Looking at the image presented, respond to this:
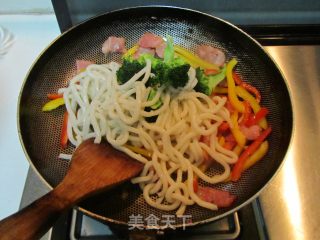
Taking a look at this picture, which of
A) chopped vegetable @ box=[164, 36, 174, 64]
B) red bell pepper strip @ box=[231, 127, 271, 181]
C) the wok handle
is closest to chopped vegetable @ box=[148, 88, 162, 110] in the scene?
chopped vegetable @ box=[164, 36, 174, 64]

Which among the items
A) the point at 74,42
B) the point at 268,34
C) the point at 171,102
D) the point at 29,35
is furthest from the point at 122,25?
the point at 268,34

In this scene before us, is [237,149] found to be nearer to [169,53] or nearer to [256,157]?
[256,157]

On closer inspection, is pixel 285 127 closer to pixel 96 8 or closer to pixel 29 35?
pixel 96 8

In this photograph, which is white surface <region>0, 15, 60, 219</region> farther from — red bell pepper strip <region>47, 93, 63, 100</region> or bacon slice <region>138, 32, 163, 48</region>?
bacon slice <region>138, 32, 163, 48</region>

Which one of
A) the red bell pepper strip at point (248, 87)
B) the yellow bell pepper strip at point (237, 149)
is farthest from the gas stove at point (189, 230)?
the red bell pepper strip at point (248, 87)

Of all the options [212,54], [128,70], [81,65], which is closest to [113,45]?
[81,65]

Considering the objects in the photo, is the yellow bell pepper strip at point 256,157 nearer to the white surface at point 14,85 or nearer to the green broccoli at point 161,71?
the green broccoli at point 161,71
